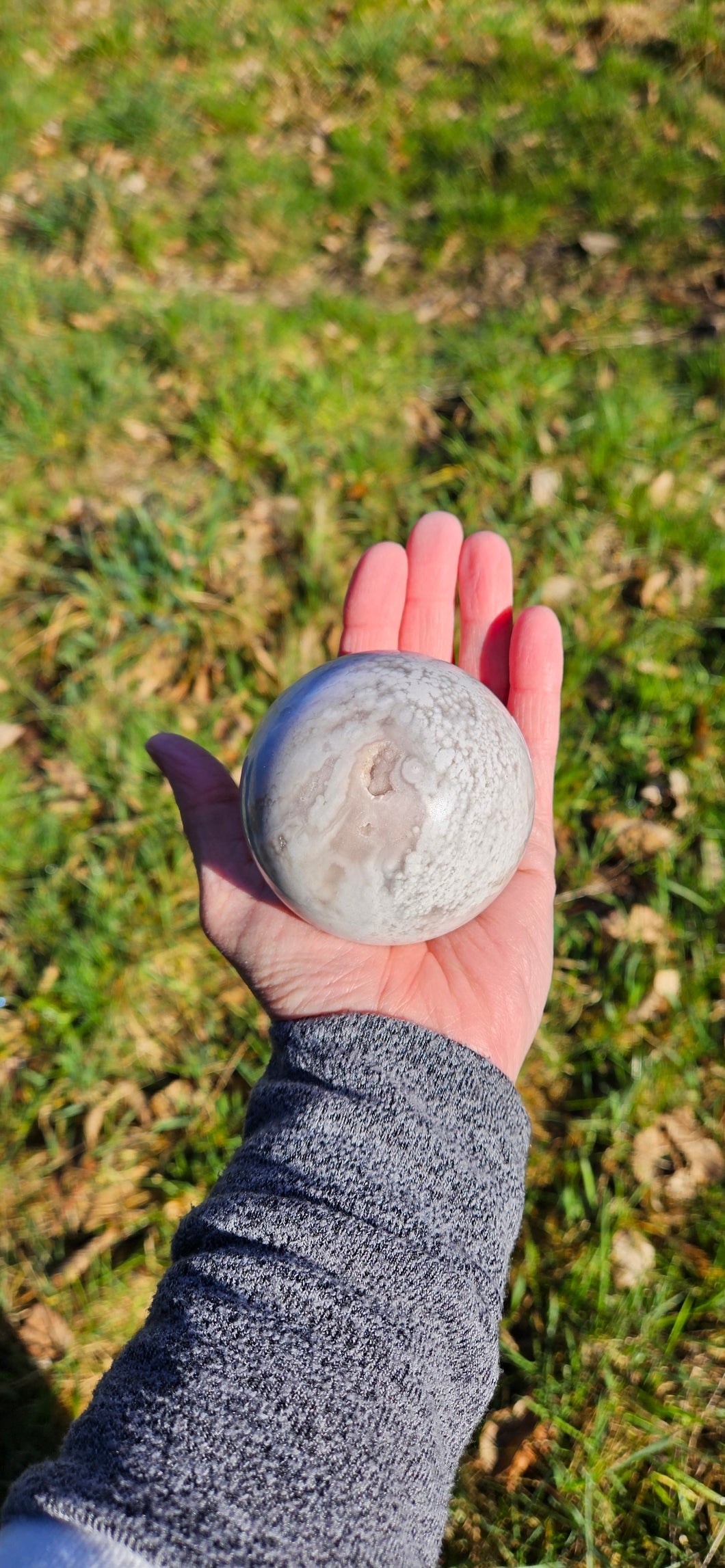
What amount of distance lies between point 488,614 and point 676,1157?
5.00 ft

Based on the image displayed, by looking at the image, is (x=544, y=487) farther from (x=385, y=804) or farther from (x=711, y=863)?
(x=385, y=804)

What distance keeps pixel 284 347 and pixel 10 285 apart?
1299mm

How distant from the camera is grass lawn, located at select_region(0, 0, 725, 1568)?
7.51 feet

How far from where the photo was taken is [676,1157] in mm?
2426

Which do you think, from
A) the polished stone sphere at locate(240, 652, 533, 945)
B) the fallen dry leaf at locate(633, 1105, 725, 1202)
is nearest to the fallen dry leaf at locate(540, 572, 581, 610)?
the polished stone sphere at locate(240, 652, 533, 945)

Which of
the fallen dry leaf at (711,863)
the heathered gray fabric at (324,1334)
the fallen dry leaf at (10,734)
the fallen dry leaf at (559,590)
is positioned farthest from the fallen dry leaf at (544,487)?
the heathered gray fabric at (324,1334)

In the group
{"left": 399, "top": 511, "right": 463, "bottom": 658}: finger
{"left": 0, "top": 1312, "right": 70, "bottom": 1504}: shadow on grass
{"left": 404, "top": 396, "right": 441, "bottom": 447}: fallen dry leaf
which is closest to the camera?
{"left": 0, "top": 1312, "right": 70, "bottom": 1504}: shadow on grass

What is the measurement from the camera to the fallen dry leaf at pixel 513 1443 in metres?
2.11

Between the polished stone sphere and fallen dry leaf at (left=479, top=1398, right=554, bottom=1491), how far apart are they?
1.25 m

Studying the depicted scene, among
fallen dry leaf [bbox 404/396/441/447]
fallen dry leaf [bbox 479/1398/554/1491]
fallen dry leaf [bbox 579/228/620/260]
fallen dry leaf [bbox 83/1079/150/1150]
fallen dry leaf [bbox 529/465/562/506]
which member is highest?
fallen dry leaf [bbox 579/228/620/260]

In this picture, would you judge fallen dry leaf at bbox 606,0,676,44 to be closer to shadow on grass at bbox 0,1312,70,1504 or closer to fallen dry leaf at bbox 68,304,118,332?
fallen dry leaf at bbox 68,304,118,332

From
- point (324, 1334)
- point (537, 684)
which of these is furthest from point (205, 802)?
point (324, 1334)

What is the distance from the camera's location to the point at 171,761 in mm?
2160

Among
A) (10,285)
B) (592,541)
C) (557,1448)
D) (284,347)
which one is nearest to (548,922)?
(557,1448)
